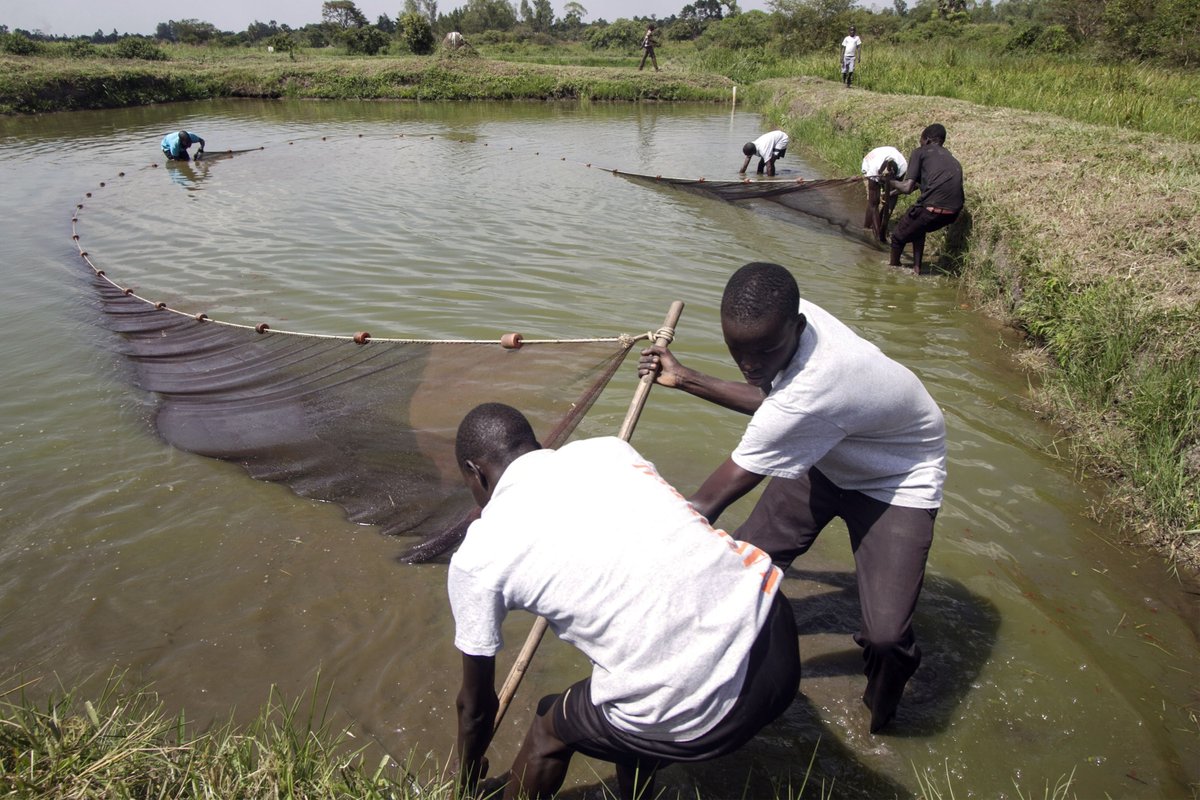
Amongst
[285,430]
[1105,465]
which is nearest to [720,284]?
[1105,465]

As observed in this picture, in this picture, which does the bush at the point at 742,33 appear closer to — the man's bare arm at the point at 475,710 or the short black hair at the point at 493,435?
the short black hair at the point at 493,435

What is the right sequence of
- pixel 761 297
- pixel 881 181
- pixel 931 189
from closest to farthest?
pixel 761 297
pixel 931 189
pixel 881 181

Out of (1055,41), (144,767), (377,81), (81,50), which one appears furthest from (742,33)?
(144,767)

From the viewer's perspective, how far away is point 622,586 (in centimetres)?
141

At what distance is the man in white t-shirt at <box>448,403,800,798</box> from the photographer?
142 centimetres

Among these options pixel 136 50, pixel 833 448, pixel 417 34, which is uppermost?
pixel 417 34

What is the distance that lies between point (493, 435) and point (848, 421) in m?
1.05

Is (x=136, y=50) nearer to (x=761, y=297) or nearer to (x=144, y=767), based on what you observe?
(x=144, y=767)

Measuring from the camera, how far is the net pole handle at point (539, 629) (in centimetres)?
206

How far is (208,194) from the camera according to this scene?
10773mm

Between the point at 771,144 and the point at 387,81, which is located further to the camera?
the point at 387,81

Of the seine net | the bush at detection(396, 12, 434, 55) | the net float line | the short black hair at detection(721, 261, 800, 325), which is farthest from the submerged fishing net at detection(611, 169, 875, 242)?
the bush at detection(396, 12, 434, 55)

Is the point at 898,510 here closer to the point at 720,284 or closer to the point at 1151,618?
the point at 1151,618

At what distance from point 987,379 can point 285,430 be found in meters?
4.76
